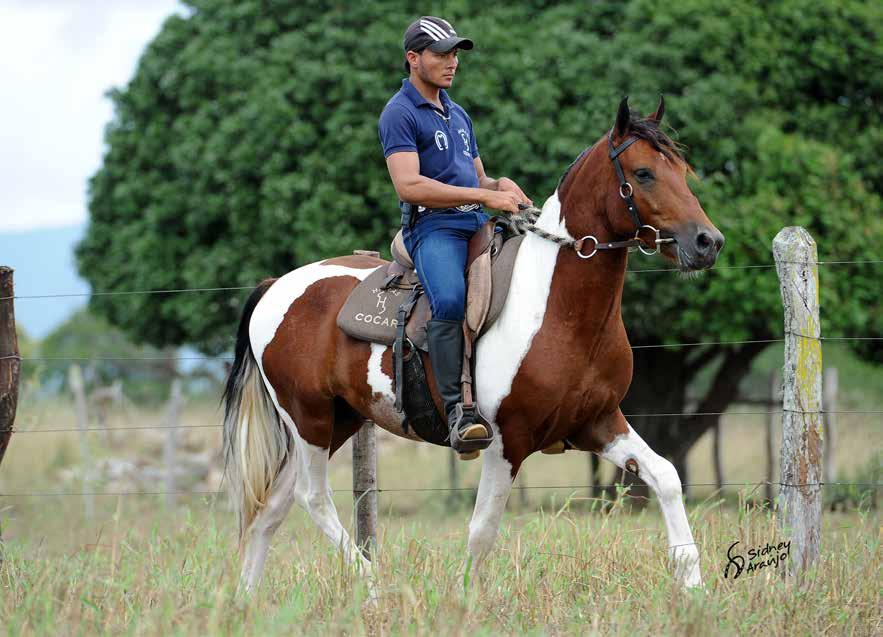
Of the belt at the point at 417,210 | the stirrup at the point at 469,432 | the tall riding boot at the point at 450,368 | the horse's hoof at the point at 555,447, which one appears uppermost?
the belt at the point at 417,210

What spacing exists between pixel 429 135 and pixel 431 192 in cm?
38

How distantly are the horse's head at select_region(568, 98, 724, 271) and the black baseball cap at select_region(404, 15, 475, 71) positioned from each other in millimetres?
867

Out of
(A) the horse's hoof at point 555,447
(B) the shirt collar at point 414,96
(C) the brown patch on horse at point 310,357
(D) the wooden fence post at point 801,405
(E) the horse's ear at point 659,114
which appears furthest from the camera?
(C) the brown patch on horse at point 310,357

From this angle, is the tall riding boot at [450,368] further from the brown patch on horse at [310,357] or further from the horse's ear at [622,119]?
the horse's ear at [622,119]

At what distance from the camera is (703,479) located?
17.1 m

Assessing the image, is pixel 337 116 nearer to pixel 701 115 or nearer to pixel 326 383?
pixel 701 115

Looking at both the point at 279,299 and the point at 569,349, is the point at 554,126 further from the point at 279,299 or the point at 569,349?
the point at 569,349

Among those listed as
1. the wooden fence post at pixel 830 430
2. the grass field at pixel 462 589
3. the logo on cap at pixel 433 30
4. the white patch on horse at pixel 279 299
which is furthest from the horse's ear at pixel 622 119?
the wooden fence post at pixel 830 430

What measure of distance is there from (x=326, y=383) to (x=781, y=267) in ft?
8.10

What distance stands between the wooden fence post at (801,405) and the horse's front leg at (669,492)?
0.94m

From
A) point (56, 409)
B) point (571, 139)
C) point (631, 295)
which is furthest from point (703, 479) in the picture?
point (56, 409)

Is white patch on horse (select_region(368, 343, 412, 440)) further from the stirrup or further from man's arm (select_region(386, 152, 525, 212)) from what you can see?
man's arm (select_region(386, 152, 525, 212))

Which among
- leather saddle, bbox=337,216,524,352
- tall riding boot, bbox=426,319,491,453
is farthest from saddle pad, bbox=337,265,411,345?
tall riding boot, bbox=426,319,491,453
